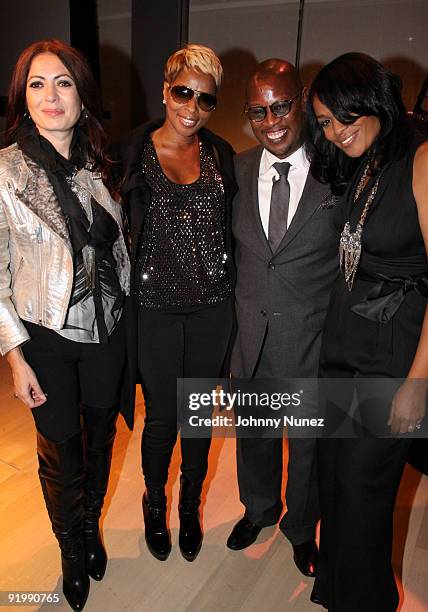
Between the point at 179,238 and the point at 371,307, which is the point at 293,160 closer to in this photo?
the point at 179,238

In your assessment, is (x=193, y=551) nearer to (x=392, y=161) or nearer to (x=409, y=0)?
(x=392, y=161)

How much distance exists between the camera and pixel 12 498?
7.42ft

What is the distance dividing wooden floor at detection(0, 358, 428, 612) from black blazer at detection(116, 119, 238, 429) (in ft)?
1.88

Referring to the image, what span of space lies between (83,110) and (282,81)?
0.65m

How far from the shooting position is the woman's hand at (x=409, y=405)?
4.59 feet

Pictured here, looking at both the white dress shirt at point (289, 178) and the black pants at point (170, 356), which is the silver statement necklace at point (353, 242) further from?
the black pants at point (170, 356)

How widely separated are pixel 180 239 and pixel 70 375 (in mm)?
561

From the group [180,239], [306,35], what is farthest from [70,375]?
[306,35]

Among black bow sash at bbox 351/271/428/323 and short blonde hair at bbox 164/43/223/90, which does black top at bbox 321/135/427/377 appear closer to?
black bow sash at bbox 351/271/428/323

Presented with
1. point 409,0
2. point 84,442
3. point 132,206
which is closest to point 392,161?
point 132,206

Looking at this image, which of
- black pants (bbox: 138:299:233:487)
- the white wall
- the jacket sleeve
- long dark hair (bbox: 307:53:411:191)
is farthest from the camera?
the white wall

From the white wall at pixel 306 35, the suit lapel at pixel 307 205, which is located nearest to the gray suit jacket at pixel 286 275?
the suit lapel at pixel 307 205

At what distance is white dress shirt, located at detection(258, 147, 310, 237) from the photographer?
5.73 ft

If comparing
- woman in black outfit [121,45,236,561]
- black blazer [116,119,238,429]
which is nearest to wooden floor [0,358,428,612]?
woman in black outfit [121,45,236,561]
